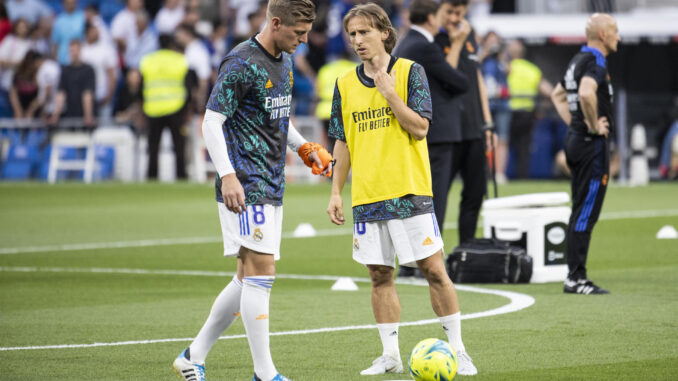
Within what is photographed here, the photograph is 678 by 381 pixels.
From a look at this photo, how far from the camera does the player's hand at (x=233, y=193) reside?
21.5ft

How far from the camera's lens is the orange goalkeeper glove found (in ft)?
23.4

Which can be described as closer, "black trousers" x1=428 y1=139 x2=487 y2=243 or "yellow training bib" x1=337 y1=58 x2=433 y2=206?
"yellow training bib" x1=337 y1=58 x2=433 y2=206

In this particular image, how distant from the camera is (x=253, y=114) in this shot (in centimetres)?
684

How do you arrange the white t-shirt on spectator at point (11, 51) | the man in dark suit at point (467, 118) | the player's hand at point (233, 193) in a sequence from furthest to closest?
the white t-shirt on spectator at point (11, 51) < the man in dark suit at point (467, 118) < the player's hand at point (233, 193)

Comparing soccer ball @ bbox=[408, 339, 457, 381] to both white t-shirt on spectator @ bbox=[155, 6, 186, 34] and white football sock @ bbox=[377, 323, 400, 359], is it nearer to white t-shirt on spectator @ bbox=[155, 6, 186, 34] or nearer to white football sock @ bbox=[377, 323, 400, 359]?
white football sock @ bbox=[377, 323, 400, 359]

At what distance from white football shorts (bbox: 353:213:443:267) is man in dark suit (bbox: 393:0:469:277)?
352 centimetres

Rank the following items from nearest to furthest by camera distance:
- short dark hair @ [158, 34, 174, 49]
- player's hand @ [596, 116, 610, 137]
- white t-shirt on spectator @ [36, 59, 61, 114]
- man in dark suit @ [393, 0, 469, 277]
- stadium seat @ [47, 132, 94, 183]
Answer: player's hand @ [596, 116, 610, 137]
man in dark suit @ [393, 0, 469, 277]
short dark hair @ [158, 34, 174, 49]
stadium seat @ [47, 132, 94, 183]
white t-shirt on spectator @ [36, 59, 61, 114]

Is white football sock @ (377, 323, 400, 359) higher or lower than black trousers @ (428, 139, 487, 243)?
lower

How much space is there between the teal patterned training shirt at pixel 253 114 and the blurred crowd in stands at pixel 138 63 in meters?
17.5

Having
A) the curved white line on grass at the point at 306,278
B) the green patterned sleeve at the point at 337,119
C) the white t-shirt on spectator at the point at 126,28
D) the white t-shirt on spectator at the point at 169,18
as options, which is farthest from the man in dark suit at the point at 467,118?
the white t-shirt on spectator at the point at 126,28

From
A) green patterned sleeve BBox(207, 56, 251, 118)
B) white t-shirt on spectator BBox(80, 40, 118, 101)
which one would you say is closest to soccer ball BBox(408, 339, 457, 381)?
green patterned sleeve BBox(207, 56, 251, 118)

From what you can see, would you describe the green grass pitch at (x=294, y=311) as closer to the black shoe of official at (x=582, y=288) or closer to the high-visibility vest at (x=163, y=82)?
the black shoe of official at (x=582, y=288)

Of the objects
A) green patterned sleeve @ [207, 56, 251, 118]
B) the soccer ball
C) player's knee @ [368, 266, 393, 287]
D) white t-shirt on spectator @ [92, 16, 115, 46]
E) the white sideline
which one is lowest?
the white sideline

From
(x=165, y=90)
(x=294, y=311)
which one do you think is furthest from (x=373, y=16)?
(x=165, y=90)
